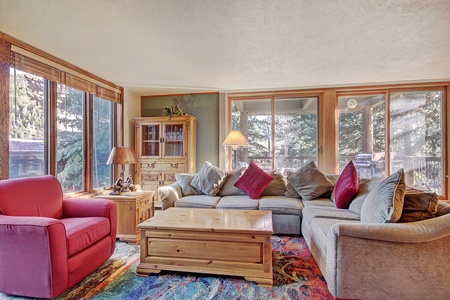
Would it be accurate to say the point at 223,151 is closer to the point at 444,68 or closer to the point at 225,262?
the point at 225,262

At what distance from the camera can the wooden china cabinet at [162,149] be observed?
13.7ft

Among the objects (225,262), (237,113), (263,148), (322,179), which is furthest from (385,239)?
(237,113)

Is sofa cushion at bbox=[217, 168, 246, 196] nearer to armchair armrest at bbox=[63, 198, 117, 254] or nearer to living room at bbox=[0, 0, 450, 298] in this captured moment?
living room at bbox=[0, 0, 450, 298]

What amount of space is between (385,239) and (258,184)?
1916mm

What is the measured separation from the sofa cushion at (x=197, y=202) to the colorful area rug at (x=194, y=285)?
1.01 metres

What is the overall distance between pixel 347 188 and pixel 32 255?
115 inches

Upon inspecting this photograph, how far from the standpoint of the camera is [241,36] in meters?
2.38

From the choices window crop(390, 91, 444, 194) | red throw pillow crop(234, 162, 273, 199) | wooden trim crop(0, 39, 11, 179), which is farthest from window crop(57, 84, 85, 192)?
window crop(390, 91, 444, 194)

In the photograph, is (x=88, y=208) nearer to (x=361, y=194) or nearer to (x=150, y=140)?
(x=150, y=140)

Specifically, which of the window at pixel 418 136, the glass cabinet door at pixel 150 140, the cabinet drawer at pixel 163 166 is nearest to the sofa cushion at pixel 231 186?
the cabinet drawer at pixel 163 166

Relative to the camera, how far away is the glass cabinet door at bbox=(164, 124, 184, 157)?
13.9 feet

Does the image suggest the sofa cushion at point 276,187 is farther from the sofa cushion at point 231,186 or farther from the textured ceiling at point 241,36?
the textured ceiling at point 241,36

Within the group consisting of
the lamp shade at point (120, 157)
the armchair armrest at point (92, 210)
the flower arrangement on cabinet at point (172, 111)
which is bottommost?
the armchair armrest at point (92, 210)

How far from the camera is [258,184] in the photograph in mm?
3332
